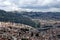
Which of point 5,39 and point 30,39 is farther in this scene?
point 30,39

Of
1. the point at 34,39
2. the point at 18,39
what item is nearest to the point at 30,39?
the point at 34,39

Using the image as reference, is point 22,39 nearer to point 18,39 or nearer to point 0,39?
point 18,39

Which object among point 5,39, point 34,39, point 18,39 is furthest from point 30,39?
point 5,39

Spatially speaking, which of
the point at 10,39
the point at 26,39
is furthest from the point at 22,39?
the point at 10,39

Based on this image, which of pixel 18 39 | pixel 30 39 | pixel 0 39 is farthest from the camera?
pixel 30 39

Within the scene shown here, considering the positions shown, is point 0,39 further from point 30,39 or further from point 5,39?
point 30,39

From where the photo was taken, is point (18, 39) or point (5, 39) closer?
point (5, 39)

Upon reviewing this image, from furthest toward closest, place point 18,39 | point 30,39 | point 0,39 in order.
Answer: point 30,39
point 18,39
point 0,39
